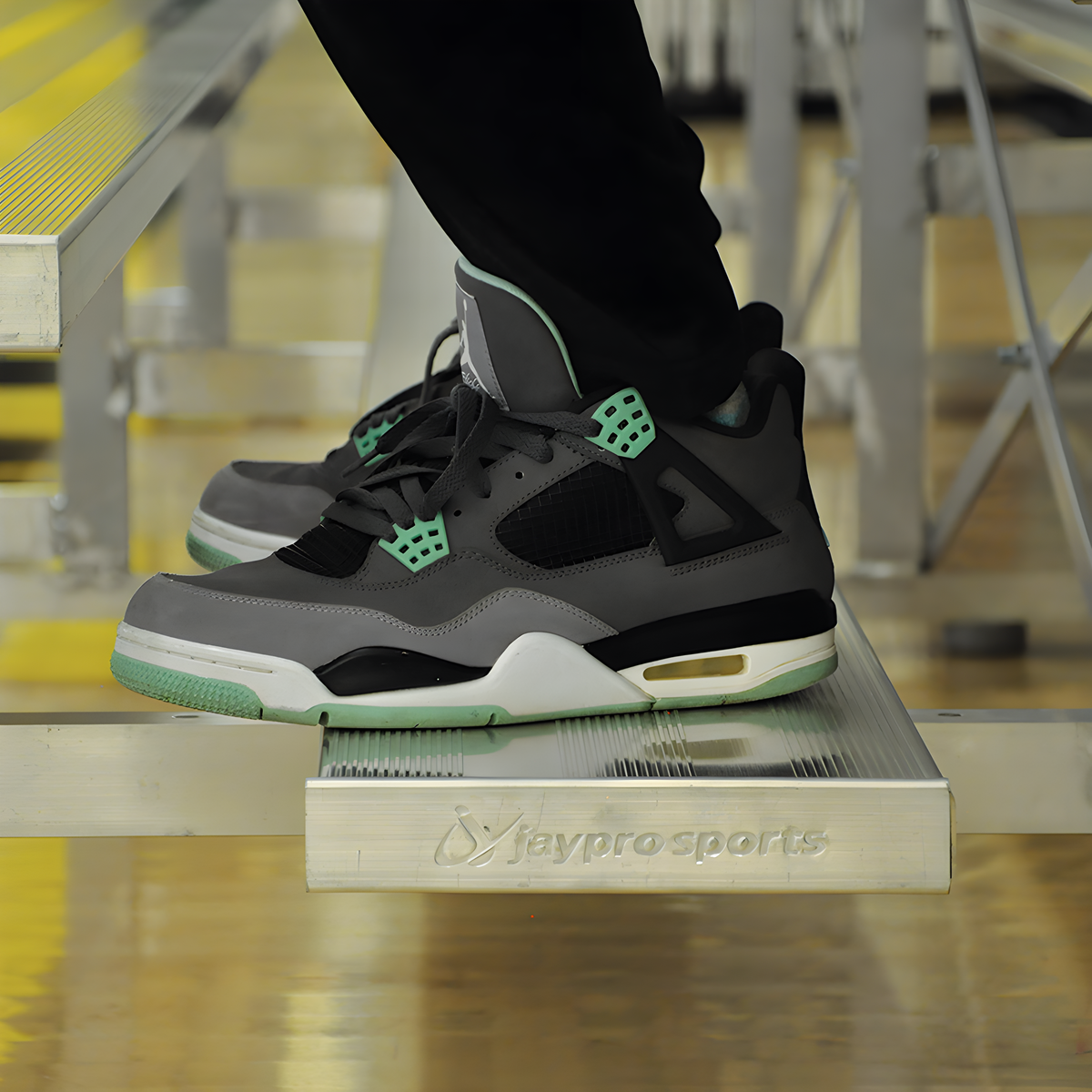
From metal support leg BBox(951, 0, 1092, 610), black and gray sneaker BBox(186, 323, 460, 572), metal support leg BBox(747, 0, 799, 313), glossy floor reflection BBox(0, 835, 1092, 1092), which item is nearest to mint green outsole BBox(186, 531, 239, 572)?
black and gray sneaker BBox(186, 323, 460, 572)

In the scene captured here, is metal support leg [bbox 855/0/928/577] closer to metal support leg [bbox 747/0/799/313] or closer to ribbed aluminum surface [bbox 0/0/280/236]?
metal support leg [bbox 747/0/799/313]

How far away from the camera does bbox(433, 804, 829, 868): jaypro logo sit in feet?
1.61

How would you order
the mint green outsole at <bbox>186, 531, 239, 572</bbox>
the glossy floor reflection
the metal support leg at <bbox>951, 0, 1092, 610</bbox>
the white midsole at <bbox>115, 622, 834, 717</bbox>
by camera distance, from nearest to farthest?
the white midsole at <bbox>115, 622, 834, 717</bbox>, the glossy floor reflection, the mint green outsole at <bbox>186, 531, 239, 572</bbox>, the metal support leg at <bbox>951, 0, 1092, 610</bbox>

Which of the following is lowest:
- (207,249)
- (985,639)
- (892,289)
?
(207,249)

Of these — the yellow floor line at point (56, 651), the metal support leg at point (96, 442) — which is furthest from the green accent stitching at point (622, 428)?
the metal support leg at point (96, 442)

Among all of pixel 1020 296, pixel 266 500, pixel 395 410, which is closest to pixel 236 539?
pixel 266 500

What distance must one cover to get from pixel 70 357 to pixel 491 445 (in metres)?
0.93

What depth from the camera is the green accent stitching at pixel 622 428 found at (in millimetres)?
590

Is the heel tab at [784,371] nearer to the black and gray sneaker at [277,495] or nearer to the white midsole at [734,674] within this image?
the white midsole at [734,674]

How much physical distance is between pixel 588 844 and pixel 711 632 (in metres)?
0.14

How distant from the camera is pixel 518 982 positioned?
2.62 feet

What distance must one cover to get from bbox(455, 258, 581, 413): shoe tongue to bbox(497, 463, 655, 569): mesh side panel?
0.04m

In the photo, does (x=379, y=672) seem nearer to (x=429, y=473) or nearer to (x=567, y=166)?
(x=429, y=473)

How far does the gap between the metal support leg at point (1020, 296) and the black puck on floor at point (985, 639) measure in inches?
8.2
